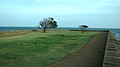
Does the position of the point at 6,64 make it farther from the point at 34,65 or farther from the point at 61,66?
the point at 61,66

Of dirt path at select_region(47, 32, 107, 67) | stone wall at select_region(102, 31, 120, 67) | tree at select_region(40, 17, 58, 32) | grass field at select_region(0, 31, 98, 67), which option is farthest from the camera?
tree at select_region(40, 17, 58, 32)

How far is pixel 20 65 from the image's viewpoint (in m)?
12.9

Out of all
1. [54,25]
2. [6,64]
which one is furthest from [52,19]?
[6,64]

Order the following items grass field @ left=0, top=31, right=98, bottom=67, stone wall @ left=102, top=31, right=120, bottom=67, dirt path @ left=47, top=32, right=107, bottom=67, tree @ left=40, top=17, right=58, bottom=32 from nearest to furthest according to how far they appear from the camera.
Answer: stone wall @ left=102, top=31, right=120, bottom=67 → dirt path @ left=47, top=32, right=107, bottom=67 → grass field @ left=0, top=31, right=98, bottom=67 → tree @ left=40, top=17, right=58, bottom=32

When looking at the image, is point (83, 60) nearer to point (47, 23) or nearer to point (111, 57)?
point (111, 57)

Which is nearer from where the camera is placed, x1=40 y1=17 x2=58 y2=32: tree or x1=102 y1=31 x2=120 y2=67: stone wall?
x1=102 y1=31 x2=120 y2=67: stone wall

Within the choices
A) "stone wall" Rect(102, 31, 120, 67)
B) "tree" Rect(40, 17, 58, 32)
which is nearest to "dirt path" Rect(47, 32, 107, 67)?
"stone wall" Rect(102, 31, 120, 67)

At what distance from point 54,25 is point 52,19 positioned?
7.88 feet

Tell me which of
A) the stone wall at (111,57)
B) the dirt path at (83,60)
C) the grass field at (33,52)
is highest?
the stone wall at (111,57)

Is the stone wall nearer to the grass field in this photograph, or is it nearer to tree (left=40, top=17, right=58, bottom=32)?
the grass field

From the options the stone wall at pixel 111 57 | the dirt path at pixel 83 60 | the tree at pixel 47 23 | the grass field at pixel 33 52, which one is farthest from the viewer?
the tree at pixel 47 23

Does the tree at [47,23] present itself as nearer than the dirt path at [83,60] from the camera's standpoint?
No

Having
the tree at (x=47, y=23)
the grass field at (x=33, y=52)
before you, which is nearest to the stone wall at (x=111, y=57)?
the grass field at (x=33, y=52)

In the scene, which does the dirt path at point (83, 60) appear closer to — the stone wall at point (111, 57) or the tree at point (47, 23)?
the stone wall at point (111, 57)
